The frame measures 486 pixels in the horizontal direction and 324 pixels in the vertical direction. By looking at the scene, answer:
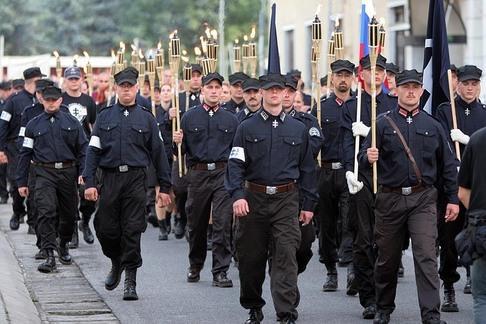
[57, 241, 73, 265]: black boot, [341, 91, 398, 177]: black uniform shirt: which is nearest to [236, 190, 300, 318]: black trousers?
[341, 91, 398, 177]: black uniform shirt

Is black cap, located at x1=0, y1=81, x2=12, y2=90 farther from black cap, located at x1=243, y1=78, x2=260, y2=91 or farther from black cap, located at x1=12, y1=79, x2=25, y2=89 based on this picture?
black cap, located at x1=243, y1=78, x2=260, y2=91

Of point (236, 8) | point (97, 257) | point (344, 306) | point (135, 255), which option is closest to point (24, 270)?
point (97, 257)

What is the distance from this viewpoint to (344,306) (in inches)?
517

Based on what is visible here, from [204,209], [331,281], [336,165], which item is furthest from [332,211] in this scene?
[204,209]

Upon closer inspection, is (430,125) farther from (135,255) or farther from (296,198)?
(135,255)

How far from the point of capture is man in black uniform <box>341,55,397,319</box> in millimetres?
12586

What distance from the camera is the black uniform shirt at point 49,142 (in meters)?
16.1

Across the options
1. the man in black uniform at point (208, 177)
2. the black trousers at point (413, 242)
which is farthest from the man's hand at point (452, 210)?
the man in black uniform at point (208, 177)

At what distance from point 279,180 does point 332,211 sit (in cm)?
318

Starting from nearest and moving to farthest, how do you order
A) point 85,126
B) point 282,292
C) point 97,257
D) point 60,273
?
point 282,292 < point 60,273 < point 97,257 < point 85,126

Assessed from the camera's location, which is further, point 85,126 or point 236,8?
point 236,8

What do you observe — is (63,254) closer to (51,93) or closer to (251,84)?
(51,93)

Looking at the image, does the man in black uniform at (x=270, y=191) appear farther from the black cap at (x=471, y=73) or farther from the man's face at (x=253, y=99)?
the man's face at (x=253, y=99)

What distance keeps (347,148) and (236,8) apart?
198 ft
